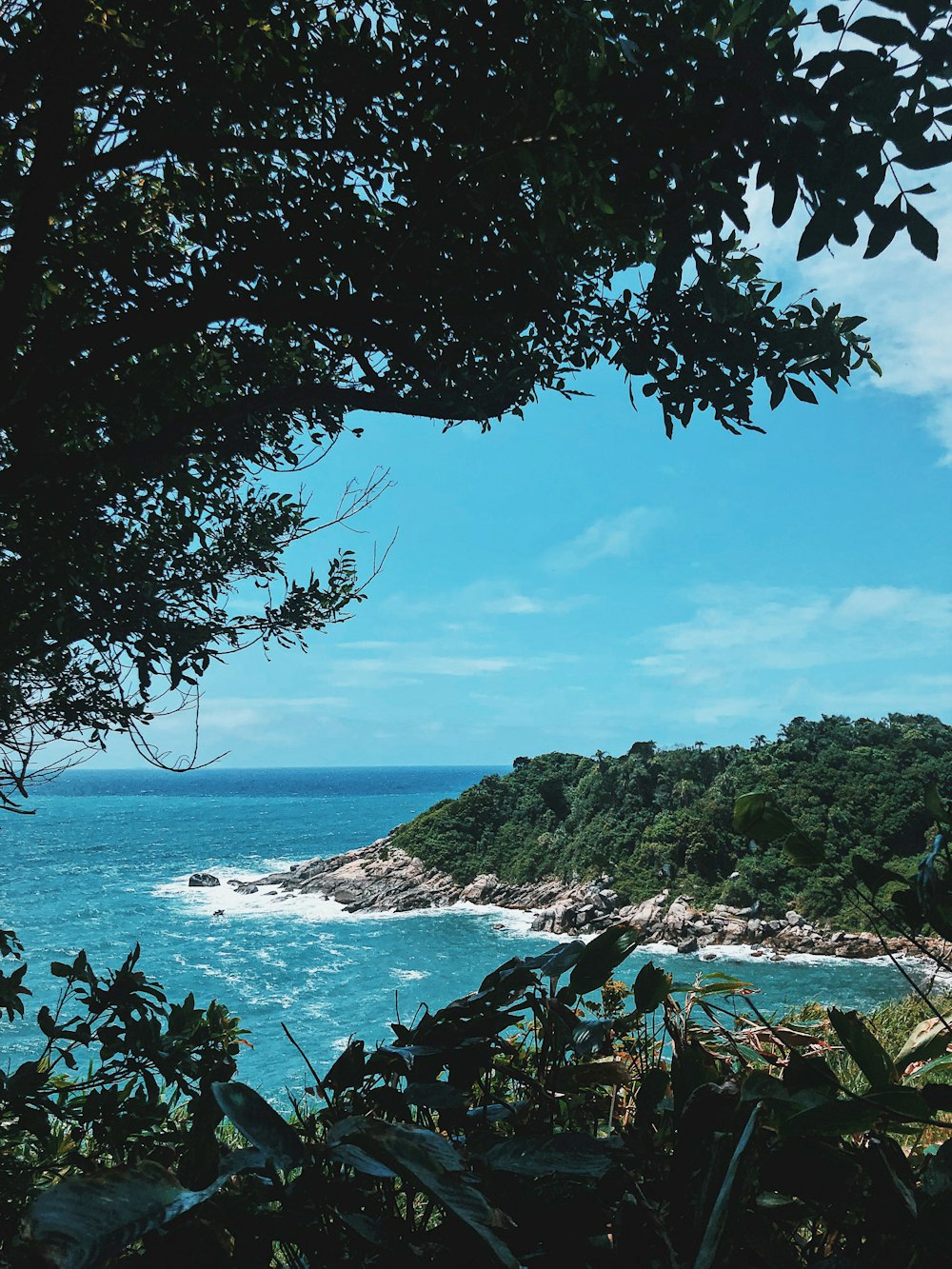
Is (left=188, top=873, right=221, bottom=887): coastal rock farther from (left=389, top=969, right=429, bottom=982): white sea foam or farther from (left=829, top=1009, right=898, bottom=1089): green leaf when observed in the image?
(left=829, top=1009, right=898, bottom=1089): green leaf

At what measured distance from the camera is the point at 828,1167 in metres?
0.50

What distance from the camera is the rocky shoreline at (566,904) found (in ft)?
57.1

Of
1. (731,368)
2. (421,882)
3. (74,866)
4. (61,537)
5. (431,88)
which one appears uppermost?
(431,88)

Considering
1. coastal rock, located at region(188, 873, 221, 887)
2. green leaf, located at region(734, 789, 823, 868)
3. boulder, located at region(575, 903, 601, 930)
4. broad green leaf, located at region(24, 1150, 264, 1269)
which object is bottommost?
coastal rock, located at region(188, 873, 221, 887)

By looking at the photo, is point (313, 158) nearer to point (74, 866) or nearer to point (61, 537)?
point (61, 537)

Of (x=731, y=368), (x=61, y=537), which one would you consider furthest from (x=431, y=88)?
(x=61, y=537)

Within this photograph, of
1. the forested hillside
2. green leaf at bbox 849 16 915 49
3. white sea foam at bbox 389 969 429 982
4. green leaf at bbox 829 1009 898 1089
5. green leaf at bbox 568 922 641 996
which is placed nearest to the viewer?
green leaf at bbox 829 1009 898 1089

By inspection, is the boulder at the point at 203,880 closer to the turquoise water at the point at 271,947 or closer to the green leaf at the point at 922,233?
the turquoise water at the point at 271,947

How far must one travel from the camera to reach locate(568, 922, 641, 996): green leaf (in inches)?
27.3

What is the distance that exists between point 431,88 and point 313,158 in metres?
0.47

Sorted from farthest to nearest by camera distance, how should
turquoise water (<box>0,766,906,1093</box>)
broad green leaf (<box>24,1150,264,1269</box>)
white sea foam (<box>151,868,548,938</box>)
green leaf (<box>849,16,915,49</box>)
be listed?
white sea foam (<box>151,868,548,938</box>) < turquoise water (<box>0,766,906,1093</box>) < green leaf (<box>849,16,915,49</box>) < broad green leaf (<box>24,1150,264,1269</box>)

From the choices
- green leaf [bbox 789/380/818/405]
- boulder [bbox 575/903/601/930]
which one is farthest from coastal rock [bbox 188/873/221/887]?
green leaf [bbox 789/380/818/405]

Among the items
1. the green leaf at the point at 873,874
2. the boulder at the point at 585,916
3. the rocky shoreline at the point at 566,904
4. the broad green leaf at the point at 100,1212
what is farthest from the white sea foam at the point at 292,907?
the broad green leaf at the point at 100,1212

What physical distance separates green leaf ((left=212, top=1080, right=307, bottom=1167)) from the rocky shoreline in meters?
12.3
